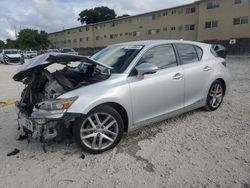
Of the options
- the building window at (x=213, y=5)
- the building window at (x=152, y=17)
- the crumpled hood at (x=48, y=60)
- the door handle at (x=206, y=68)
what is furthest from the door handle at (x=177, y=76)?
the building window at (x=152, y=17)

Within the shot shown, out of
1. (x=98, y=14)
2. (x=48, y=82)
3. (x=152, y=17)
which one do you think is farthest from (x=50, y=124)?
(x=98, y=14)

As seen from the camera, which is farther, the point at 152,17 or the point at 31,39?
the point at 31,39

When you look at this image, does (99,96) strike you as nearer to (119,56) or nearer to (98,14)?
(119,56)

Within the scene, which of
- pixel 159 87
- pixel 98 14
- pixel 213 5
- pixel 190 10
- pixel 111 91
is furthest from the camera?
pixel 98 14

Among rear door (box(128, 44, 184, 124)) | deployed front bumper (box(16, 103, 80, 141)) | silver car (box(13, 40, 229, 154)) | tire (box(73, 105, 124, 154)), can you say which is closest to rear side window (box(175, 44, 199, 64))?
silver car (box(13, 40, 229, 154))

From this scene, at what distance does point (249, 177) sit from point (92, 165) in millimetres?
1928

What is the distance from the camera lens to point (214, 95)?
492 cm

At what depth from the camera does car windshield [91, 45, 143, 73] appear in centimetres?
365

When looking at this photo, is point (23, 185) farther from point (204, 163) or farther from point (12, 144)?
point (204, 163)

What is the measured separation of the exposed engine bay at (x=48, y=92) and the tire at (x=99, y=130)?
0.58ft

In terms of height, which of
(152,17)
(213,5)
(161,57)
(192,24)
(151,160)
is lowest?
(151,160)

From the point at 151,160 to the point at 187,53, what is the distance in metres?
2.27

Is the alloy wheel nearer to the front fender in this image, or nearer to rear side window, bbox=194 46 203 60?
the front fender

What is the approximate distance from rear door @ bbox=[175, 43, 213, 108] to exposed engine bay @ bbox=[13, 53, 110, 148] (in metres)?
1.54
